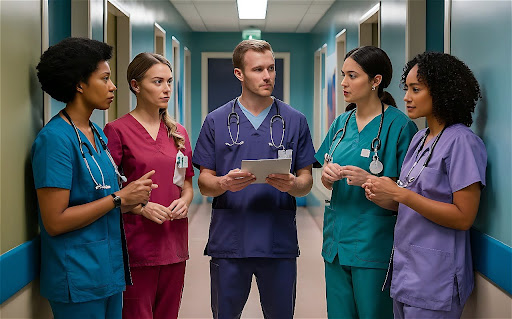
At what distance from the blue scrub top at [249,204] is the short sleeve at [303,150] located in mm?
25

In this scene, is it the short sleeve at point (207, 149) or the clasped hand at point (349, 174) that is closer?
the clasped hand at point (349, 174)

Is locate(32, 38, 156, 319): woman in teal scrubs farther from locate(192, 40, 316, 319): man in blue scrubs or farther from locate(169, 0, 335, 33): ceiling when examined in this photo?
locate(169, 0, 335, 33): ceiling

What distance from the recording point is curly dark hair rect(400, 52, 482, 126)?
69.3 inches

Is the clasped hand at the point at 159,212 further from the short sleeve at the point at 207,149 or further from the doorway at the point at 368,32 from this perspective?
the doorway at the point at 368,32

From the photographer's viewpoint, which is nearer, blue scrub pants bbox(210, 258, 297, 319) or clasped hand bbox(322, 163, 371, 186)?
clasped hand bbox(322, 163, 371, 186)

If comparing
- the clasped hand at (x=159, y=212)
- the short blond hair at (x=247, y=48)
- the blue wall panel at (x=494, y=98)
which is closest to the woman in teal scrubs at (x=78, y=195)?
the clasped hand at (x=159, y=212)

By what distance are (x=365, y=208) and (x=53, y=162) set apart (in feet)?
Answer: 3.53

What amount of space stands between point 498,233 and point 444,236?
16 centimetres

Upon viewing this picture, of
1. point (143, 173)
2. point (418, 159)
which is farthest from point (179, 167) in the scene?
point (418, 159)

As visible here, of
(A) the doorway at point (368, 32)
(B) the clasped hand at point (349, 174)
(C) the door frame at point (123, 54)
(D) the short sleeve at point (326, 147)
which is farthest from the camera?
(A) the doorway at point (368, 32)

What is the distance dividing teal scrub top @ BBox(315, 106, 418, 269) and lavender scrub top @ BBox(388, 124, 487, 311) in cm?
23

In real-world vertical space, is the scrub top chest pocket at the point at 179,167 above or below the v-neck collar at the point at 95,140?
below

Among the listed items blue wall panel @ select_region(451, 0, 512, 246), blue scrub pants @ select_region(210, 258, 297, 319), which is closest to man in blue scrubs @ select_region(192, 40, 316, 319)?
blue scrub pants @ select_region(210, 258, 297, 319)

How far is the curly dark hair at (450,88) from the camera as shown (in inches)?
69.3
